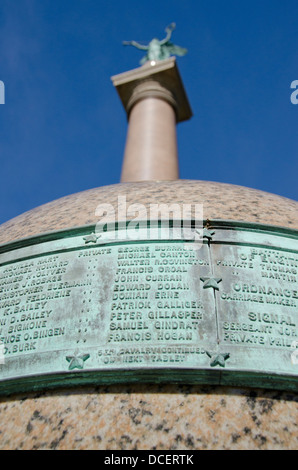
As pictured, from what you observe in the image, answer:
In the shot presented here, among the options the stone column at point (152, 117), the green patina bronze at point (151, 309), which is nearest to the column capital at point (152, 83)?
the stone column at point (152, 117)

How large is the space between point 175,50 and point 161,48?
1.58ft

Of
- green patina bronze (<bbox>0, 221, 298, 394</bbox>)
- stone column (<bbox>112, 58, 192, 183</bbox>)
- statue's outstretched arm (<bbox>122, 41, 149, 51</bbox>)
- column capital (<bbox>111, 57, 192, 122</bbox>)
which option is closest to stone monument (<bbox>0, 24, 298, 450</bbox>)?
green patina bronze (<bbox>0, 221, 298, 394</bbox>)

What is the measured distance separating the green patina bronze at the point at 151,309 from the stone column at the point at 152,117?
4561 mm

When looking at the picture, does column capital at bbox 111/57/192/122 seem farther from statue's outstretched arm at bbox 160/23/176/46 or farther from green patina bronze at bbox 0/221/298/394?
green patina bronze at bbox 0/221/298/394

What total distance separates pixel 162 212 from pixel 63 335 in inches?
64.6

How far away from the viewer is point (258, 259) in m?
Result: 3.53

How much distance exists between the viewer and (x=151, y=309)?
3.18 meters

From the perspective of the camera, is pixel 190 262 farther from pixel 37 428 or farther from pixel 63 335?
pixel 37 428

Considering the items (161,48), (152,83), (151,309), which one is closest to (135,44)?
(161,48)

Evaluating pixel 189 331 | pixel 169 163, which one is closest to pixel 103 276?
pixel 189 331

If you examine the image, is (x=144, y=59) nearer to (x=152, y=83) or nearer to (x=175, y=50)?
(x=175, y=50)

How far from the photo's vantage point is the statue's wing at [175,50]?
1242cm
